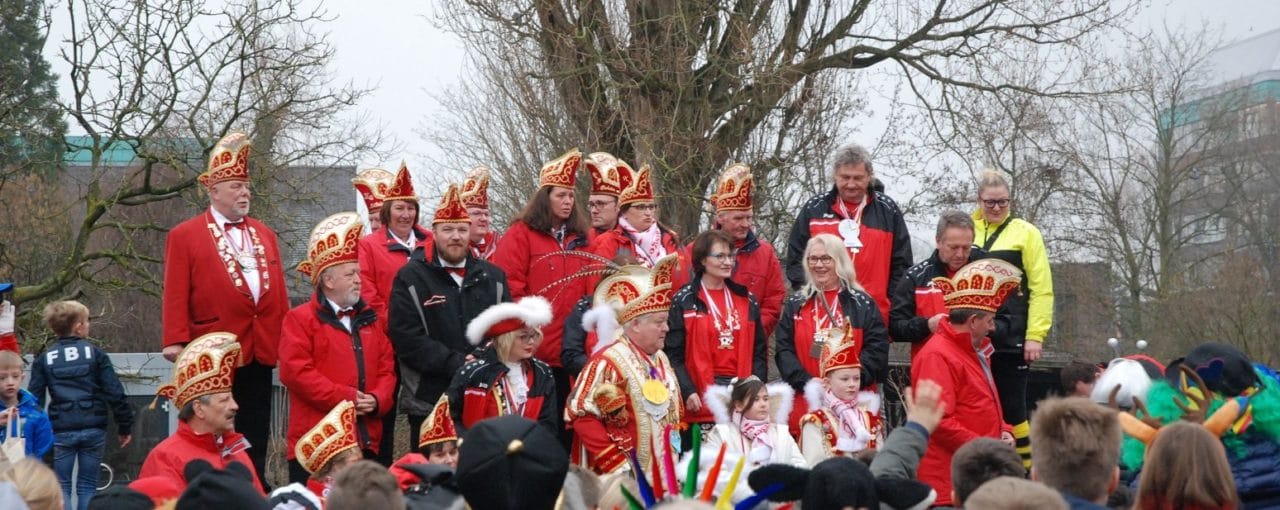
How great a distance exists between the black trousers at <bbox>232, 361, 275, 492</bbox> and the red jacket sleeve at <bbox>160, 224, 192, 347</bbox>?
38 cm

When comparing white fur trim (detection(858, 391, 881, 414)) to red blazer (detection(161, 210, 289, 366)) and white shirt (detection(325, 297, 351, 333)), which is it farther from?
red blazer (detection(161, 210, 289, 366))

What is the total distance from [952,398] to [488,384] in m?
2.37

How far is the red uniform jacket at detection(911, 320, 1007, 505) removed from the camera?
295 inches

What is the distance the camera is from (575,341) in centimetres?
835

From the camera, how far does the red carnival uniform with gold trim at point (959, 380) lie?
24.6ft

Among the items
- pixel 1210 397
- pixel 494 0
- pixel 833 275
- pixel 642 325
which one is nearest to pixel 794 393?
pixel 833 275

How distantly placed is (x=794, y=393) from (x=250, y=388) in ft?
10.0

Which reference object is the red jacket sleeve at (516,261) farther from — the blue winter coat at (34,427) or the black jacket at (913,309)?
Answer: the blue winter coat at (34,427)

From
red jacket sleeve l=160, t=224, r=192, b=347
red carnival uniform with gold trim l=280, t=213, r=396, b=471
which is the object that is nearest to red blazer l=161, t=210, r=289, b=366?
red jacket sleeve l=160, t=224, r=192, b=347

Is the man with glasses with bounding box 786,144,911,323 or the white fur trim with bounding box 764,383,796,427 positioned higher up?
the man with glasses with bounding box 786,144,911,323

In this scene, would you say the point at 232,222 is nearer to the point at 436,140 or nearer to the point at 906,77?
the point at 906,77

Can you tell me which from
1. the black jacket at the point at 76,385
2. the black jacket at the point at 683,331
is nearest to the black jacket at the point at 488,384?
the black jacket at the point at 683,331

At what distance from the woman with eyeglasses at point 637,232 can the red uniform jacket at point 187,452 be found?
2579 millimetres

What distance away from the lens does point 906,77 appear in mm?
18984
